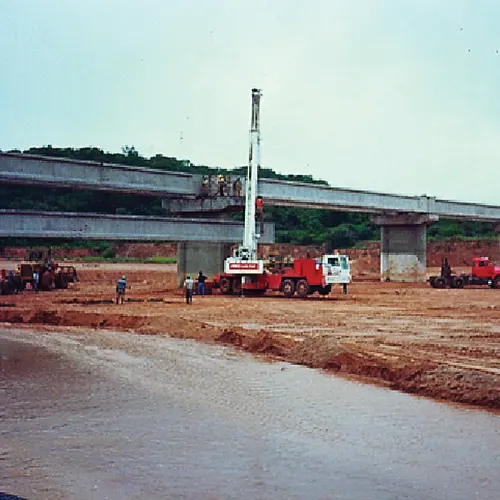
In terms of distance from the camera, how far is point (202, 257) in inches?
1924

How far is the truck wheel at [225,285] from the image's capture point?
139 ft

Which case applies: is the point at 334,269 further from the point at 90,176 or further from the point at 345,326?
the point at 345,326

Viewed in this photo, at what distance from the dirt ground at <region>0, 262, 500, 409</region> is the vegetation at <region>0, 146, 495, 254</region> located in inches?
1810

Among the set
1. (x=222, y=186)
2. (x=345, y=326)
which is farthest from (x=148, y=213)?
(x=345, y=326)

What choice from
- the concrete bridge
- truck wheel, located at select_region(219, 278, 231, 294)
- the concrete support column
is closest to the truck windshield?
truck wheel, located at select_region(219, 278, 231, 294)

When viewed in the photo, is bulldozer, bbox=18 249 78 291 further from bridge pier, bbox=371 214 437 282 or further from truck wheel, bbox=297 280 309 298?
bridge pier, bbox=371 214 437 282

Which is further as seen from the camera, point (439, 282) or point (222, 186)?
point (439, 282)

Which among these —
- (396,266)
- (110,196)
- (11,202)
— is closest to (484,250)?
→ (396,266)

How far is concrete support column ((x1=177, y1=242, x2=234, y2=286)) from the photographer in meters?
48.6

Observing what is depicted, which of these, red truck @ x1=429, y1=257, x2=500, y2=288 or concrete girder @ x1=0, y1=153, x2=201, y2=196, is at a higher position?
concrete girder @ x1=0, y1=153, x2=201, y2=196

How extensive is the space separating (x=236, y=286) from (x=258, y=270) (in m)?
1.81

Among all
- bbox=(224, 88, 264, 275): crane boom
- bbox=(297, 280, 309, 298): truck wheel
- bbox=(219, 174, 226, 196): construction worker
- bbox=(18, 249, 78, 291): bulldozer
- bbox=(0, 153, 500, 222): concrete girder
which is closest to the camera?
bbox=(0, 153, 500, 222): concrete girder

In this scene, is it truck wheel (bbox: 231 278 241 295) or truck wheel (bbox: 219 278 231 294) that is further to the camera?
truck wheel (bbox: 219 278 231 294)

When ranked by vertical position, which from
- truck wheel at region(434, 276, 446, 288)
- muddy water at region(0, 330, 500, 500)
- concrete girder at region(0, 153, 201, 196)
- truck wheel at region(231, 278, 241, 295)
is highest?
concrete girder at region(0, 153, 201, 196)
